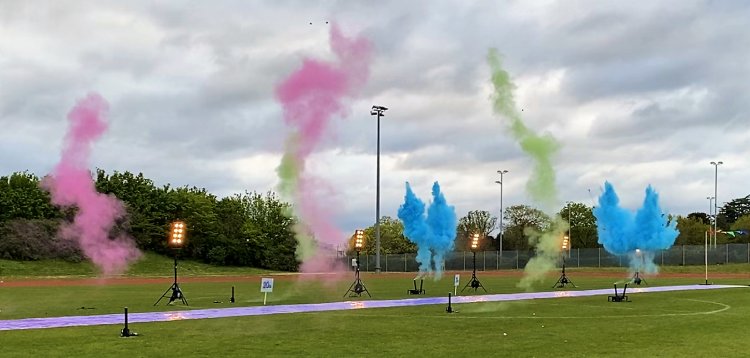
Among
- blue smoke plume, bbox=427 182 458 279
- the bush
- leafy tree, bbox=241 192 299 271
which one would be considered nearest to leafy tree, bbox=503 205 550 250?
leafy tree, bbox=241 192 299 271

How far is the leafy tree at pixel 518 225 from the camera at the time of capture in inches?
4454

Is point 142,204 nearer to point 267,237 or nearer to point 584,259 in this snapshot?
point 267,237

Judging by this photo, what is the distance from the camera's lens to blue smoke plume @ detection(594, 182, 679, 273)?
56875mm

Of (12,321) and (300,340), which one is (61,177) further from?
(300,340)

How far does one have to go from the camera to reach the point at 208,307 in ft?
89.4

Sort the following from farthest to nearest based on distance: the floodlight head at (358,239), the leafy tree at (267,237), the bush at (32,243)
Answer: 1. the leafy tree at (267,237)
2. the bush at (32,243)
3. the floodlight head at (358,239)

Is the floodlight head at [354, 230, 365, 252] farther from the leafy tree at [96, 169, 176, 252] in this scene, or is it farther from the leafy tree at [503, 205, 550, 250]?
the leafy tree at [503, 205, 550, 250]

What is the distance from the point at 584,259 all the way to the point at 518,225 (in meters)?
34.0

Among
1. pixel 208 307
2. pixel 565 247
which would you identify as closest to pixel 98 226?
pixel 208 307

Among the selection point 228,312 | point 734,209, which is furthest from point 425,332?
point 734,209

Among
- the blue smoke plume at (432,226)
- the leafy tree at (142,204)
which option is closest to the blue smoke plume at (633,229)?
the blue smoke plume at (432,226)

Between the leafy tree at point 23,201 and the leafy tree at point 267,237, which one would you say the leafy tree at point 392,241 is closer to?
the leafy tree at point 267,237

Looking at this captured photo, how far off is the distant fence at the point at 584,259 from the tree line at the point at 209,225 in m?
5.27

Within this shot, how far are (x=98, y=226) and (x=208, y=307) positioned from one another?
1044cm
